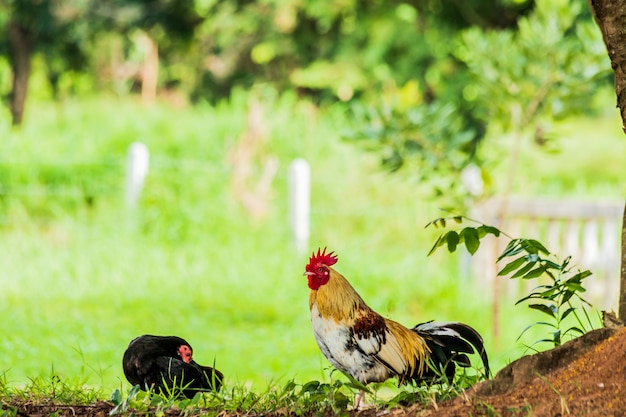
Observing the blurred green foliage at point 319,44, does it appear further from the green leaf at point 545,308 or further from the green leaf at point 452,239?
the green leaf at point 452,239

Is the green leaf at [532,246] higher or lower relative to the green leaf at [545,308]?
higher

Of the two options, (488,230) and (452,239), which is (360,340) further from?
(488,230)

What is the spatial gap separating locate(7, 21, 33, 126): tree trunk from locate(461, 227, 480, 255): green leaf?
13.9 metres

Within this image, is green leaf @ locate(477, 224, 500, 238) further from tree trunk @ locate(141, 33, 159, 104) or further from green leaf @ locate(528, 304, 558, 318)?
tree trunk @ locate(141, 33, 159, 104)

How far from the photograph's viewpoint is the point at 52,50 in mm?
18375

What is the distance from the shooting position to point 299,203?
35.1 feet

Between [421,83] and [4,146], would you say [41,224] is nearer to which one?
[4,146]

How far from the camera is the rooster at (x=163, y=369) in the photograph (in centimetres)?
385

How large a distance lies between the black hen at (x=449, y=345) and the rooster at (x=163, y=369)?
0.80 metres

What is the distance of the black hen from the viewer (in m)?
3.75

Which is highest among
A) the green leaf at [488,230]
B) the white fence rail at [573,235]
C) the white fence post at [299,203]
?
the white fence post at [299,203]

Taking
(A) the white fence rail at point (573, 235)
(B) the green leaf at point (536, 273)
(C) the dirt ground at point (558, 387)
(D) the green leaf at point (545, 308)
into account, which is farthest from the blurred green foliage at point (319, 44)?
(C) the dirt ground at point (558, 387)

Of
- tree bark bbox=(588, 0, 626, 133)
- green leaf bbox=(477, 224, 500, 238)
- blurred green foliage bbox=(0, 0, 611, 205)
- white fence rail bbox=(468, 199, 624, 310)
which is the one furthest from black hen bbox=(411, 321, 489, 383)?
white fence rail bbox=(468, 199, 624, 310)

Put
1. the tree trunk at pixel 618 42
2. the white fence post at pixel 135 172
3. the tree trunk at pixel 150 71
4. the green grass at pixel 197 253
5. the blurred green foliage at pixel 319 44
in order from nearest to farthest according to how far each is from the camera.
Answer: the tree trunk at pixel 618 42
the green grass at pixel 197 253
the white fence post at pixel 135 172
the blurred green foliage at pixel 319 44
the tree trunk at pixel 150 71
